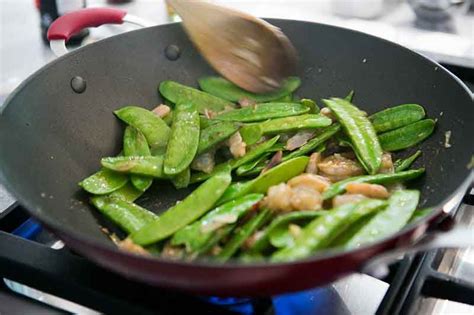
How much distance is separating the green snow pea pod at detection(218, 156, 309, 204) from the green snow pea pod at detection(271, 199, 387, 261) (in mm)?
186

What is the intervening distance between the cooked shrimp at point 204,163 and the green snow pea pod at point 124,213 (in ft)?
0.60

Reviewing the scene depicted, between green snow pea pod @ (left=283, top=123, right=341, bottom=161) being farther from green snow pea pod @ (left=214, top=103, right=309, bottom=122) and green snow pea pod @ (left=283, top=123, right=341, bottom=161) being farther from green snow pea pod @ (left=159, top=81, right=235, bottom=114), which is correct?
green snow pea pod @ (left=159, top=81, right=235, bottom=114)

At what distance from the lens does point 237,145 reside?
125 cm

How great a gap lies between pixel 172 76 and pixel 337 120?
42 cm

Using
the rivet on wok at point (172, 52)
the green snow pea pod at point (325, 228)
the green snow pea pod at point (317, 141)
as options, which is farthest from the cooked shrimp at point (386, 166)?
the rivet on wok at point (172, 52)

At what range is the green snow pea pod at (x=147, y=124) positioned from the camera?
50.6 inches

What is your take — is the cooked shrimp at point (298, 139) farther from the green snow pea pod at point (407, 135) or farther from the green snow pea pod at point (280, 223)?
the green snow pea pod at point (280, 223)

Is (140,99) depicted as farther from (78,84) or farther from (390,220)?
(390,220)

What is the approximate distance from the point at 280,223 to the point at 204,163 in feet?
1.17

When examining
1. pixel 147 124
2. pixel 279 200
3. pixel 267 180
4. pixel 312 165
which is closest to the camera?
pixel 279 200

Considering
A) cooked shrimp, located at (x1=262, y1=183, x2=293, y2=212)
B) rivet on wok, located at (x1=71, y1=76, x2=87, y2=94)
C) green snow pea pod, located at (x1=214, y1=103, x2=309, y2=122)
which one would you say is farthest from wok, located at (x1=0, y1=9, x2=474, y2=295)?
cooked shrimp, located at (x1=262, y1=183, x2=293, y2=212)

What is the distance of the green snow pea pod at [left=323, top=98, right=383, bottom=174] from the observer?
115 centimetres

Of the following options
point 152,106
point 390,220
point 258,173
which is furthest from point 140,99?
point 390,220

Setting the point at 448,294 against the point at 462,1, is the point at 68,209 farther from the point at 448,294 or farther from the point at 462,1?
the point at 462,1
